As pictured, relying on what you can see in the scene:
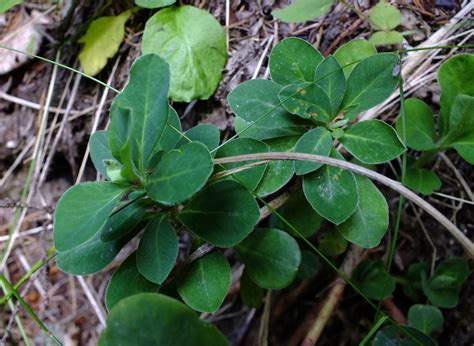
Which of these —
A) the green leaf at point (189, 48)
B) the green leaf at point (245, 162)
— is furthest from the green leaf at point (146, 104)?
the green leaf at point (189, 48)

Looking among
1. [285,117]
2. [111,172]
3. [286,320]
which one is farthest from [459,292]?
[111,172]

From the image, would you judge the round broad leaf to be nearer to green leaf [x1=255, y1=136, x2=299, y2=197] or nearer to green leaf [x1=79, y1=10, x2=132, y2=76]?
green leaf [x1=255, y1=136, x2=299, y2=197]

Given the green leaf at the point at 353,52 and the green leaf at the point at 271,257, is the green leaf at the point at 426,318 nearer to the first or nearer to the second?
the green leaf at the point at 271,257

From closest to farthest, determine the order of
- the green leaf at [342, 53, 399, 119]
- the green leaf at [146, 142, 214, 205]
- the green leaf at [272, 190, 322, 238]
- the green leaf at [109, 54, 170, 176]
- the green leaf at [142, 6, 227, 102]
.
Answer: the green leaf at [146, 142, 214, 205], the green leaf at [109, 54, 170, 176], the green leaf at [342, 53, 399, 119], the green leaf at [272, 190, 322, 238], the green leaf at [142, 6, 227, 102]

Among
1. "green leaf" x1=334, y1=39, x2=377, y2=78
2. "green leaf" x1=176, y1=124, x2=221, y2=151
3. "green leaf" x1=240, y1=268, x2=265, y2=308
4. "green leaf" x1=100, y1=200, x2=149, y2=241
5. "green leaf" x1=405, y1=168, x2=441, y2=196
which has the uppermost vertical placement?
"green leaf" x1=334, y1=39, x2=377, y2=78

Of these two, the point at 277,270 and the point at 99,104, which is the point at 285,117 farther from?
the point at 99,104

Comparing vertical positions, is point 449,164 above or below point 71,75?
below

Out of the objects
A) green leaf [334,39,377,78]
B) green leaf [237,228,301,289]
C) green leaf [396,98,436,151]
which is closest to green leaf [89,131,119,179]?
green leaf [237,228,301,289]
